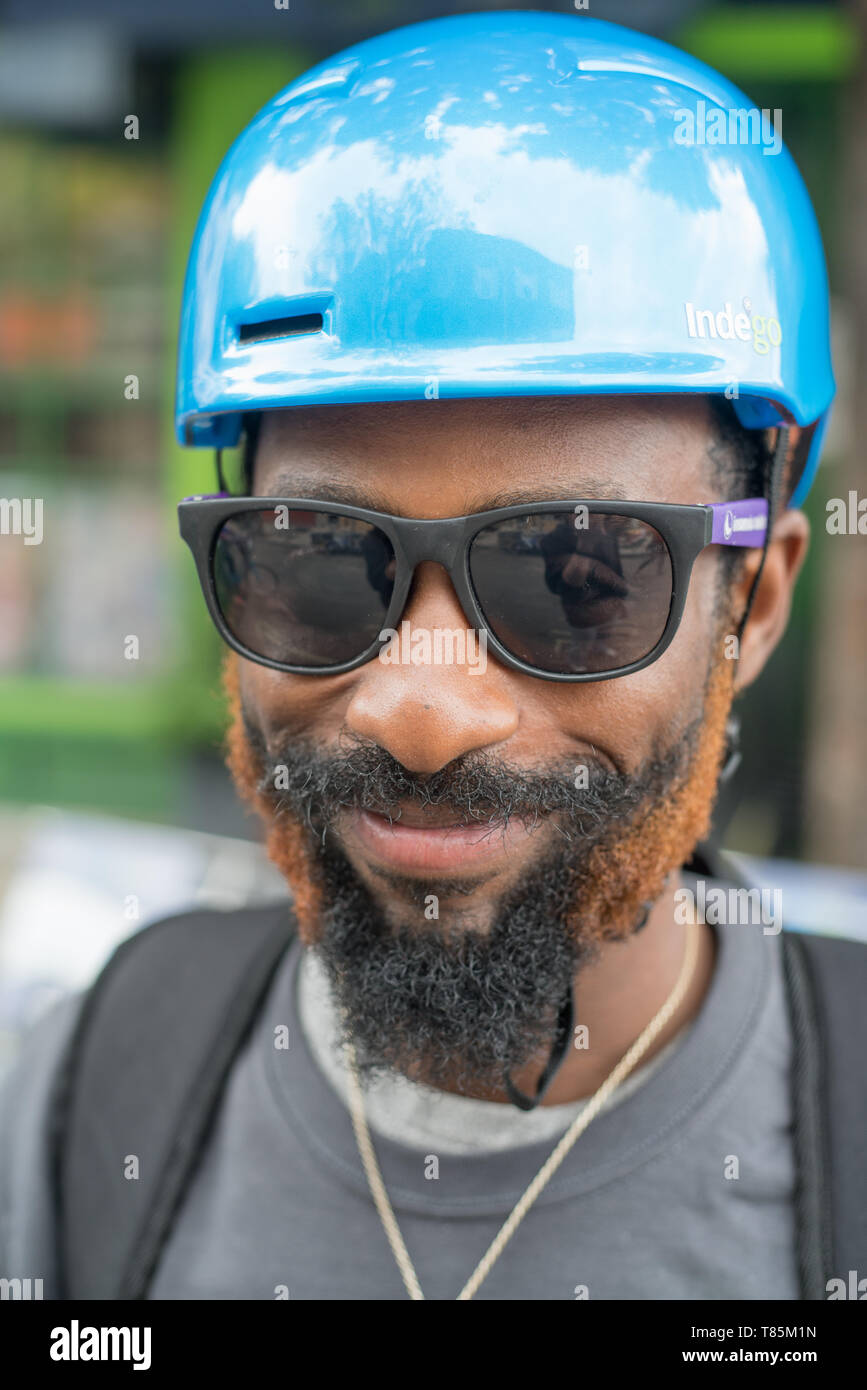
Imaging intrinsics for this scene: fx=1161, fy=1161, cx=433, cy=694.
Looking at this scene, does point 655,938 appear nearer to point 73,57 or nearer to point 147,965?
point 147,965

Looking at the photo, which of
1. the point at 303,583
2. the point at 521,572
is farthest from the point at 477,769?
the point at 303,583

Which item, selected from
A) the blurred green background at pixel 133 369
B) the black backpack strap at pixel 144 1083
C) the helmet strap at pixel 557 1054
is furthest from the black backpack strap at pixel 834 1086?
the blurred green background at pixel 133 369

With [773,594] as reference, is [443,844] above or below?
below

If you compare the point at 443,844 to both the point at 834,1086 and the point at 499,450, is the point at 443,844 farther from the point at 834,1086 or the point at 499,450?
the point at 834,1086

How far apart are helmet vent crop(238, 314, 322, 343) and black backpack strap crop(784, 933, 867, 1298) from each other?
4.15ft

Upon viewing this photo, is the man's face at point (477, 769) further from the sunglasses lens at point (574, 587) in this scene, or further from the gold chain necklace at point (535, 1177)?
the gold chain necklace at point (535, 1177)

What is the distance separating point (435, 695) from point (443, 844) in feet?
→ 0.72

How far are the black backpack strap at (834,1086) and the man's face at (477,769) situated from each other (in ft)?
1.08

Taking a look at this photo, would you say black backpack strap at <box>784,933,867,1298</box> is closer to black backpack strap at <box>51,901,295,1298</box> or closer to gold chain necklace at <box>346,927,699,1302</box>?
gold chain necklace at <box>346,927,699,1302</box>

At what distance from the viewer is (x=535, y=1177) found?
171 cm

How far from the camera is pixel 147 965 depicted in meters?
2.19

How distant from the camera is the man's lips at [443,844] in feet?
5.35

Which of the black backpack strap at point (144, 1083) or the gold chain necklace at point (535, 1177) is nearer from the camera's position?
the gold chain necklace at point (535, 1177)

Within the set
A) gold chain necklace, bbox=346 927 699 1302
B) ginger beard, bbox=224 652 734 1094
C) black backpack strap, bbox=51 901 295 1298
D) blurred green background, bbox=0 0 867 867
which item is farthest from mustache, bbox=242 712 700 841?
blurred green background, bbox=0 0 867 867
